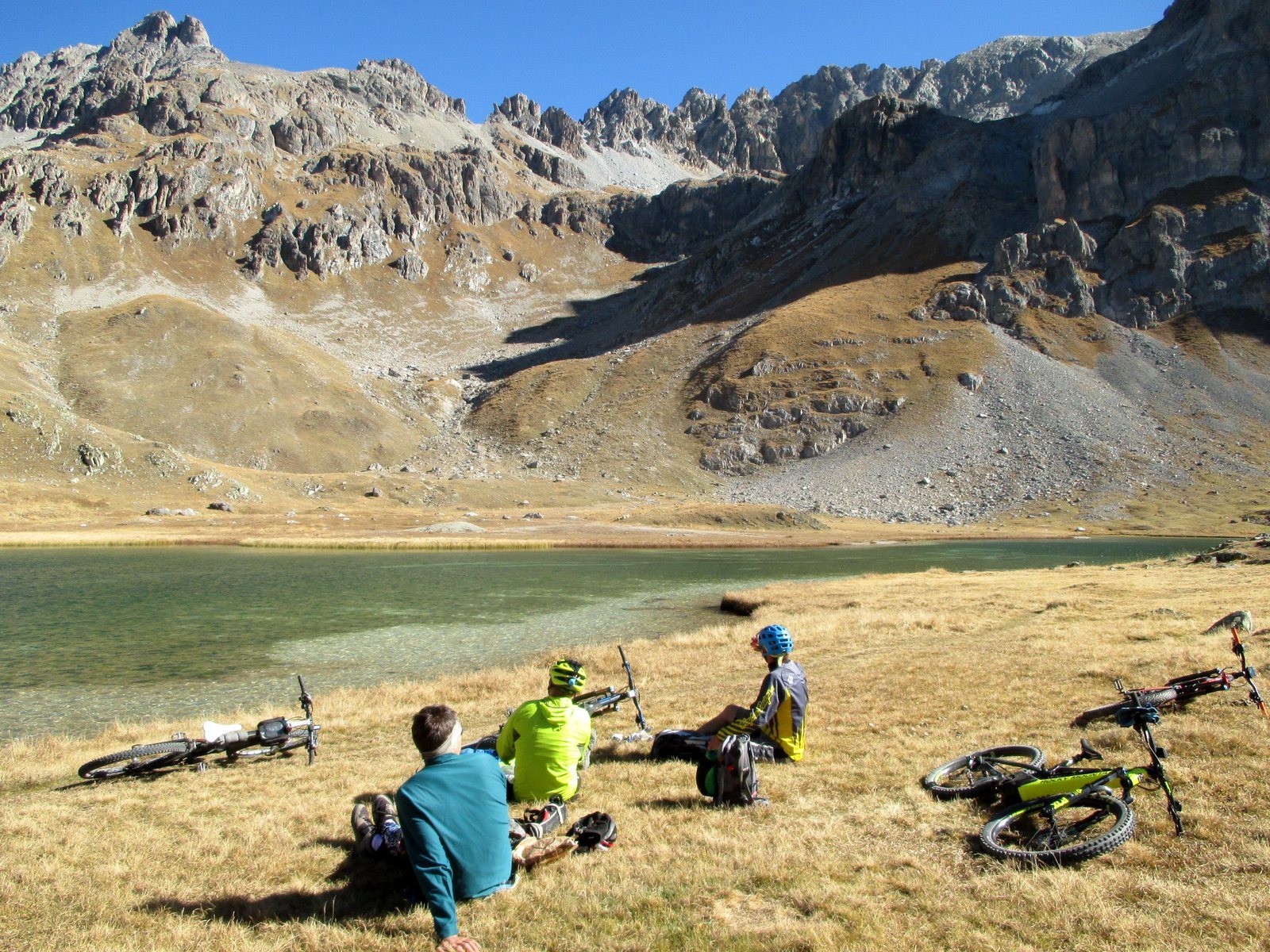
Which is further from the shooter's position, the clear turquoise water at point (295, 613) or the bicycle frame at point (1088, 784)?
the clear turquoise water at point (295, 613)

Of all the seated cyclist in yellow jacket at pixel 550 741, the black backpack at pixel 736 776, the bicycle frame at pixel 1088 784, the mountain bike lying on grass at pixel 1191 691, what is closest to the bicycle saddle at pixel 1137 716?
the bicycle frame at pixel 1088 784

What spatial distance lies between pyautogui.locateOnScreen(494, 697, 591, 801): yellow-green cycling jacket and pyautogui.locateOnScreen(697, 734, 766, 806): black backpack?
6.74ft

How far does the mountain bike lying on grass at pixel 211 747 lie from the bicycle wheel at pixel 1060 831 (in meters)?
11.6

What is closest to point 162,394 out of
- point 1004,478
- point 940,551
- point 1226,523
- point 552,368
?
point 552,368

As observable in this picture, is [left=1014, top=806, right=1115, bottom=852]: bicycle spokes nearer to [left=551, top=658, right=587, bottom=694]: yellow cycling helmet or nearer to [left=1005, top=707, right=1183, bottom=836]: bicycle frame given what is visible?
[left=1005, top=707, right=1183, bottom=836]: bicycle frame

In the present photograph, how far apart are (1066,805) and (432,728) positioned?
7.31 metres

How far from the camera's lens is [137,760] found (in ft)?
46.4

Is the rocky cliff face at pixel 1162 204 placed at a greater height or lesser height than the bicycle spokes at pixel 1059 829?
greater

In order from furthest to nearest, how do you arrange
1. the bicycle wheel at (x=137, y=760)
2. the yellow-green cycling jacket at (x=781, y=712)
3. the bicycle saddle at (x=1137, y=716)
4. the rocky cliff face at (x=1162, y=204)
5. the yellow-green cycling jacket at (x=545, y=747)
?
the rocky cliff face at (x=1162, y=204)
the bicycle wheel at (x=137, y=760)
the yellow-green cycling jacket at (x=781, y=712)
the yellow-green cycling jacket at (x=545, y=747)
the bicycle saddle at (x=1137, y=716)

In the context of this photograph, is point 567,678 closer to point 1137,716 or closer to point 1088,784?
point 1088,784

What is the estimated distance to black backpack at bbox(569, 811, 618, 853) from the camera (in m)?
9.18

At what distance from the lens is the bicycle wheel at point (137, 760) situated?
45.3ft

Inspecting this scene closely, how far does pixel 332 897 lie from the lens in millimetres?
8375

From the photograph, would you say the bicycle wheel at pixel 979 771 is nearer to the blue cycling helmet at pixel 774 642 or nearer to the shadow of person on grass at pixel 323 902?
the blue cycling helmet at pixel 774 642
